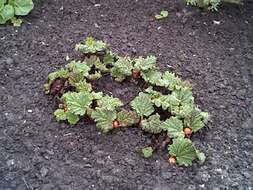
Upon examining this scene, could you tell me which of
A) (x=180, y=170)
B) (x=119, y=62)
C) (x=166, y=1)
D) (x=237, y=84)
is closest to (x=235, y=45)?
(x=237, y=84)

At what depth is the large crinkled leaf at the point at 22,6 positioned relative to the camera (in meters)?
2.98

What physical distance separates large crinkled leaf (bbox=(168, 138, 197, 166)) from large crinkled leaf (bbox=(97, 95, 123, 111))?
0.35 metres

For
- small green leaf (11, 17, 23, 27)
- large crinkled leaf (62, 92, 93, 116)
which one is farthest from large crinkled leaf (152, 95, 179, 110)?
small green leaf (11, 17, 23, 27)

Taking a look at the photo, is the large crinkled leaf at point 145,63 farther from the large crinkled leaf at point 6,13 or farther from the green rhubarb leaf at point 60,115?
the large crinkled leaf at point 6,13

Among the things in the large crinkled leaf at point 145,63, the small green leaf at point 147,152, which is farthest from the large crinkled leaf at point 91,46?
the small green leaf at point 147,152

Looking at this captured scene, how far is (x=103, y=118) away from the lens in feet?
7.55

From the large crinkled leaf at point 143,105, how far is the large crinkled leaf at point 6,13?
1.09 meters

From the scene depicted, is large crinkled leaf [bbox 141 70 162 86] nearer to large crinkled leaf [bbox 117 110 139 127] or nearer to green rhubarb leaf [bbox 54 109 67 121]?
large crinkled leaf [bbox 117 110 139 127]

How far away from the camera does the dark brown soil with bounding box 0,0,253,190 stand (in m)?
2.14

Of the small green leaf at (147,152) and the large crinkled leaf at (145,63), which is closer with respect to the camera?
the small green leaf at (147,152)

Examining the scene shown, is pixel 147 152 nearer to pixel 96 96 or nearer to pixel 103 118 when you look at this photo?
pixel 103 118

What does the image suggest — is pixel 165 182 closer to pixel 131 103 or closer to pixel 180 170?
pixel 180 170

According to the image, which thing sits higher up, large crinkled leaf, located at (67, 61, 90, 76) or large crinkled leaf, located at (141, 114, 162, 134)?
large crinkled leaf, located at (67, 61, 90, 76)

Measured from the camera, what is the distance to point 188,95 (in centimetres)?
242
